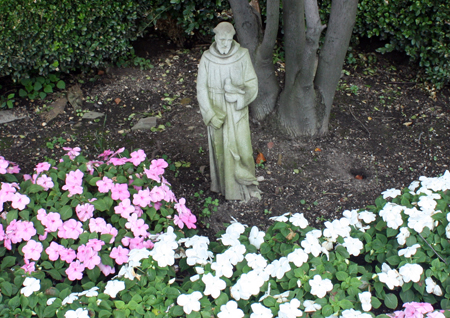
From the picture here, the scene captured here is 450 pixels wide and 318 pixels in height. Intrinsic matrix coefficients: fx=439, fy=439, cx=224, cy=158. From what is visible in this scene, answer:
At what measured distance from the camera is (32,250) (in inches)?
107

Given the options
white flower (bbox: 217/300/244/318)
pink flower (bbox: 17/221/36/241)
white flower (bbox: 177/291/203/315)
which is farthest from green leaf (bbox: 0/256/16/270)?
white flower (bbox: 217/300/244/318)

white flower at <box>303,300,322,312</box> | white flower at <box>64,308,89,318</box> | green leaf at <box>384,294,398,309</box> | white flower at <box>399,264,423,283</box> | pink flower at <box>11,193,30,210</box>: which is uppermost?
pink flower at <box>11,193,30,210</box>

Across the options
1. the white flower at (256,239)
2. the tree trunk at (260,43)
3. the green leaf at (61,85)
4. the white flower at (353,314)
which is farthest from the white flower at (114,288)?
the green leaf at (61,85)

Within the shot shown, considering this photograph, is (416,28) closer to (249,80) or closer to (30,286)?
(249,80)

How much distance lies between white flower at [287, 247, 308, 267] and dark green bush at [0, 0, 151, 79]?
11.8 feet

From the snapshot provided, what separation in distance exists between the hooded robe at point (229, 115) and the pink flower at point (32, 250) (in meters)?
1.47

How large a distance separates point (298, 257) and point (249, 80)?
1.36 meters

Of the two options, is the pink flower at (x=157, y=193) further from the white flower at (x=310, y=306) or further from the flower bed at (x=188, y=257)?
the white flower at (x=310, y=306)

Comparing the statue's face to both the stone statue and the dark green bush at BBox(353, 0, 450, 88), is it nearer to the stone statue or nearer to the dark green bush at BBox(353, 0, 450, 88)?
the stone statue

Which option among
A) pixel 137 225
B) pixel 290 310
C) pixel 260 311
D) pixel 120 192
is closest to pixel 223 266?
pixel 260 311

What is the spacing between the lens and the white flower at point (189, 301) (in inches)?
91.9

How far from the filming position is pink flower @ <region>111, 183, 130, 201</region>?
296 cm

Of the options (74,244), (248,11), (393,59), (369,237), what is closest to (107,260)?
(74,244)

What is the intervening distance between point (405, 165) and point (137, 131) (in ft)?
9.22
